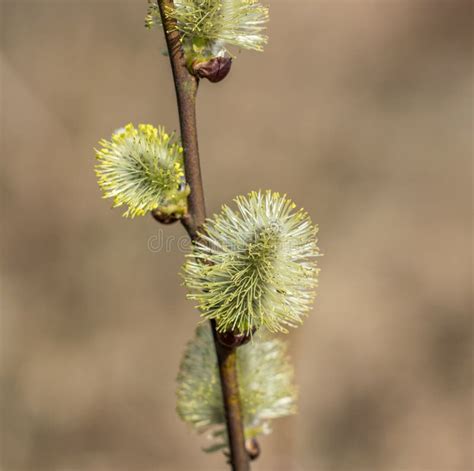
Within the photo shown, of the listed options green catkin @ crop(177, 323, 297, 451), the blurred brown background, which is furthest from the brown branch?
the blurred brown background

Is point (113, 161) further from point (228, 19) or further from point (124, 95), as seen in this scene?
point (124, 95)

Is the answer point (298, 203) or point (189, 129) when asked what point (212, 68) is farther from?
point (298, 203)

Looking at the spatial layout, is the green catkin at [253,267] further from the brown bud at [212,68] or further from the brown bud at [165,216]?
the brown bud at [212,68]

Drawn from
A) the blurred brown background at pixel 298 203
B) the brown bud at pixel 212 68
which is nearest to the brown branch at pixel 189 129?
the brown bud at pixel 212 68

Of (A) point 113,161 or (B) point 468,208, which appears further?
(B) point 468,208

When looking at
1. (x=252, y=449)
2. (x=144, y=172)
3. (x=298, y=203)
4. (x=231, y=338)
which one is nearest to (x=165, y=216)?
(x=144, y=172)

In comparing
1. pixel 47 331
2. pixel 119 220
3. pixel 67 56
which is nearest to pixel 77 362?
pixel 47 331
